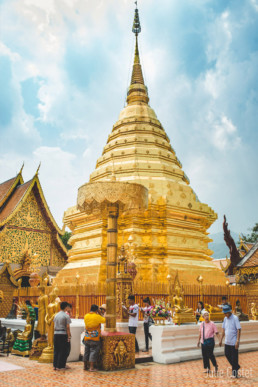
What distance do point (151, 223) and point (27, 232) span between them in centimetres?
882

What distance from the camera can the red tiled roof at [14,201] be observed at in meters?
19.1

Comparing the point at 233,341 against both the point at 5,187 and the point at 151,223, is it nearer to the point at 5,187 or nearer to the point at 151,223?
the point at 151,223

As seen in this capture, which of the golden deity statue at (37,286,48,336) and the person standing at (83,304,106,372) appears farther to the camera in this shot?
the golden deity statue at (37,286,48,336)

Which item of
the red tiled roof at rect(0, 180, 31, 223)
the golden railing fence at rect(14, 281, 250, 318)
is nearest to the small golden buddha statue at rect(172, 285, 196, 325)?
the golden railing fence at rect(14, 281, 250, 318)

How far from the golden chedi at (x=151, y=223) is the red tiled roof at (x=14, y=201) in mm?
5555

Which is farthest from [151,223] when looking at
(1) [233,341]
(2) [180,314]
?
(1) [233,341]

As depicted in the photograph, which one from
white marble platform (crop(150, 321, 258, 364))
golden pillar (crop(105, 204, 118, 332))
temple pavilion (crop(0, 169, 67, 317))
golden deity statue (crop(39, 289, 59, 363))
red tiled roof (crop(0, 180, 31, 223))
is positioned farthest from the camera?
red tiled roof (crop(0, 180, 31, 223))

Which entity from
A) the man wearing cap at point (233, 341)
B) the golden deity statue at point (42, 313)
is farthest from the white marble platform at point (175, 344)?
the golden deity statue at point (42, 313)

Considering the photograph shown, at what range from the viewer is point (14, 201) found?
19859 mm

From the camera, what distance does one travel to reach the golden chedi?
40.5 feet

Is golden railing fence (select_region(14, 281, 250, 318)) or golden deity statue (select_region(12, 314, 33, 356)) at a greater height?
golden railing fence (select_region(14, 281, 250, 318))

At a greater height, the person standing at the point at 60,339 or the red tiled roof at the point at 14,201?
the red tiled roof at the point at 14,201

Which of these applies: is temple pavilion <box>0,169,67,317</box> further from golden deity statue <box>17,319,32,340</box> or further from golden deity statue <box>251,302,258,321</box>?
golden deity statue <box>251,302,258,321</box>

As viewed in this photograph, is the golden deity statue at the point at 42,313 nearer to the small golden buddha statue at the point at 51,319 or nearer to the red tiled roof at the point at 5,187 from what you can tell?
the small golden buddha statue at the point at 51,319
